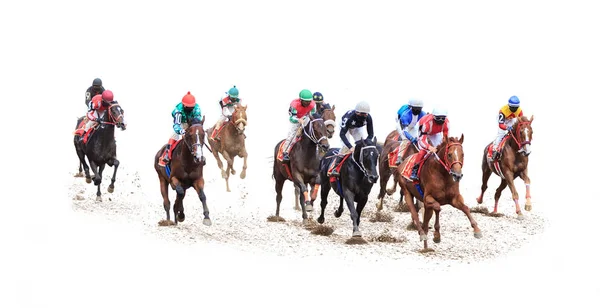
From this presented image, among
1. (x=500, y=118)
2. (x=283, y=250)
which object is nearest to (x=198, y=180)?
(x=283, y=250)

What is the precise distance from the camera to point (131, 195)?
28.9m

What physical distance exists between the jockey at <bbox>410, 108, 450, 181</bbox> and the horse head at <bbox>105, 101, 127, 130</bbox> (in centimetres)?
880

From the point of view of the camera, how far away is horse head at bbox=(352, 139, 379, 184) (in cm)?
2264

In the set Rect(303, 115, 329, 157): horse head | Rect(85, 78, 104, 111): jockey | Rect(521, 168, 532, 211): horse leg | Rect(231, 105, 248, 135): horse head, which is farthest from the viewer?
Rect(231, 105, 248, 135): horse head

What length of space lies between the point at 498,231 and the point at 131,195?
36.9ft

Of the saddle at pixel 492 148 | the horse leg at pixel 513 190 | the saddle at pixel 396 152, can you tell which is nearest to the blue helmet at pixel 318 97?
A: the saddle at pixel 396 152

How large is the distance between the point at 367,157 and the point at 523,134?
5.72 m

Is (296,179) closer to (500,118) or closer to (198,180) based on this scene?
(198,180)

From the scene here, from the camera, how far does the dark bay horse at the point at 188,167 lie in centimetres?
2303

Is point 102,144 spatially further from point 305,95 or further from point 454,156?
point 454,156

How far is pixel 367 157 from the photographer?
897 inches

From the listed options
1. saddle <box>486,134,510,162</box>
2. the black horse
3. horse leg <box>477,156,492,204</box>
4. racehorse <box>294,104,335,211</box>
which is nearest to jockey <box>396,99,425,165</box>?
racehorse <box>294,104,335,211</box>

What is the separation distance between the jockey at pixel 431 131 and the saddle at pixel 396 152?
1373mm

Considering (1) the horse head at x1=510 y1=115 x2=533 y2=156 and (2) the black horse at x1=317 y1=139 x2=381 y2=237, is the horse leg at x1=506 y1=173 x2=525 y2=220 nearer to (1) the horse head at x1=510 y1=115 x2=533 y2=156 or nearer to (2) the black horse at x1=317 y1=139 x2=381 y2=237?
(1) the horse head at x1=510 y1=115 x2=533 y2=156
